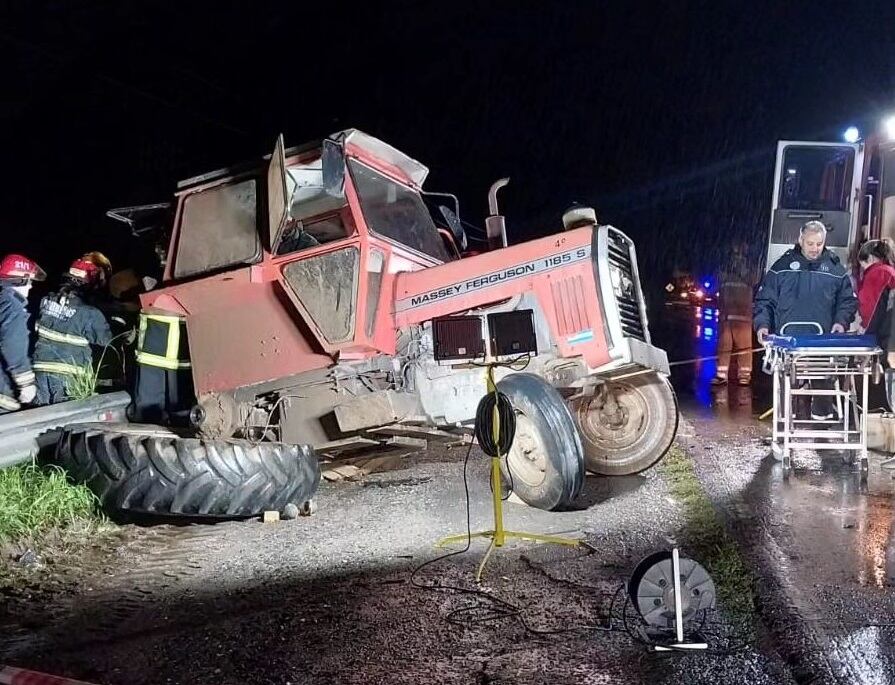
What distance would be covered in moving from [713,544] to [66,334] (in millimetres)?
5433

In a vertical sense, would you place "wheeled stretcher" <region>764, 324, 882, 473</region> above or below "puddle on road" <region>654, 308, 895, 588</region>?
above

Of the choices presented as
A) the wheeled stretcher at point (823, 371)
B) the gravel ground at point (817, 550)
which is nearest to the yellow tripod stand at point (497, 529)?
the gravel ground at point (817, 550)

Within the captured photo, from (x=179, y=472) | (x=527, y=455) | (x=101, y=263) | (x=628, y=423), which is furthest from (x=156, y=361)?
(x=628, y=423)

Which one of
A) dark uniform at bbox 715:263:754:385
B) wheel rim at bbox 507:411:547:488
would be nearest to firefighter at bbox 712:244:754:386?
dark uniform at bbox 715:263:754:385

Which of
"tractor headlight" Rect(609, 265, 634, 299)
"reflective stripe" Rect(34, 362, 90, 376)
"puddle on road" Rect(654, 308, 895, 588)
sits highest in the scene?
"tractor headlight" Rect(609, 265, 634, 299)

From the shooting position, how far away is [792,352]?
6.13m

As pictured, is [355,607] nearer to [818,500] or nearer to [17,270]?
→ [818,500]

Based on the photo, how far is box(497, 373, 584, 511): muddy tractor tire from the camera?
4871 millimetres

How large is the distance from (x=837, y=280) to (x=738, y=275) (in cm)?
516

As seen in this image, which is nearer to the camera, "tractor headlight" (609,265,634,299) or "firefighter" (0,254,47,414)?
"tractor headlight" (609,265,634,299)

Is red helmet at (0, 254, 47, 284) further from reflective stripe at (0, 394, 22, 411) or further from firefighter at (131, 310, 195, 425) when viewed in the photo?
firefighter at (131, 310, 195, 425)

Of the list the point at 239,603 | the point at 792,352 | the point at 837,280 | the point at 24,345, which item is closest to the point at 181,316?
the point at 24,345

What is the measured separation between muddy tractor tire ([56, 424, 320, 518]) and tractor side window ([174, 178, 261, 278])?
4.67 feet

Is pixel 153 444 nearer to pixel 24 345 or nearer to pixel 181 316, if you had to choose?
pixel 181 316
